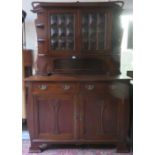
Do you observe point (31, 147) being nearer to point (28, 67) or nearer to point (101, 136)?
point (101, 136)

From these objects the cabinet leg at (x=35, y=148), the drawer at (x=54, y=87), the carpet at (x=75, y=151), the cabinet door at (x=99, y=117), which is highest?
the drawer at (x=54, y=87)

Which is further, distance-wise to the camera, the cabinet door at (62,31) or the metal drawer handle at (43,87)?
the cabinet door at (62,31)

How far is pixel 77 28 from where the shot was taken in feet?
8.09

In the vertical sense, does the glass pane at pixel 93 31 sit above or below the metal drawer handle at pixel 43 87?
above

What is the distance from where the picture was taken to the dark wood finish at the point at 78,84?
7.50ft

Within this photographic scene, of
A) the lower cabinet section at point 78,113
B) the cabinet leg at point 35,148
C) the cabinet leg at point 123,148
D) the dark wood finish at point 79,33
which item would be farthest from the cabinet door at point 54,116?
the cabinet leg at point 123,148

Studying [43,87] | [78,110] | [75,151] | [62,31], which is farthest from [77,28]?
[75,151]

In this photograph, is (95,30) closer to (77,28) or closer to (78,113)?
(77,28)

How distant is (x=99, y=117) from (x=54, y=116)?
19.3 inches

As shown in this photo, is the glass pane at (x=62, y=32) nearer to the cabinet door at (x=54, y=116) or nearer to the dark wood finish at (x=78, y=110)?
the dark wood finish at (x=78, y=110)

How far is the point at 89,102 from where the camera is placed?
230 cm
